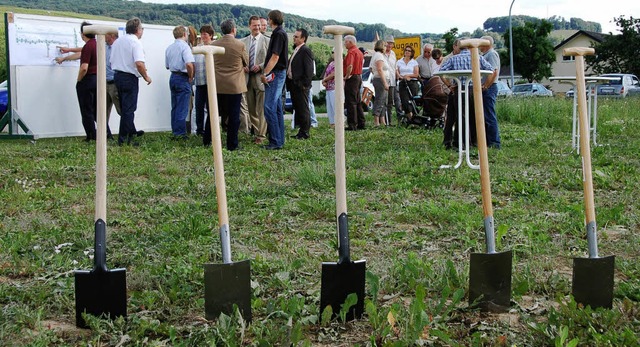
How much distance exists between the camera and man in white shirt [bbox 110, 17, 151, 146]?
1036 cm

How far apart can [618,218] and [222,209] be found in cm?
303

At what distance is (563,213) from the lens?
529cm

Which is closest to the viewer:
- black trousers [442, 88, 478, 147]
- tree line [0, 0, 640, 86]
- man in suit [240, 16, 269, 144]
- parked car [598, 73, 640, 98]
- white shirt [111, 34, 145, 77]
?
black trousers [442, 88, 478, 147]

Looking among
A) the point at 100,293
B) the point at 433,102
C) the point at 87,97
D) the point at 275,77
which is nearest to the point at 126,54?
the point at 87,97

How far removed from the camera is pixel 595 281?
3.19m

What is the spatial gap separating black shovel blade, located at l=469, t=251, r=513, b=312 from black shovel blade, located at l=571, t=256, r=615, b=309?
30cm

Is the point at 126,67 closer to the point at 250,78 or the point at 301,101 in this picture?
the point at 250,78

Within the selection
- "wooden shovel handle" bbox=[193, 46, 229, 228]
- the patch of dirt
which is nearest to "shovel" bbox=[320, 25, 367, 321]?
"wooden shovel handle" bbox=[193, 46, 229, 228]

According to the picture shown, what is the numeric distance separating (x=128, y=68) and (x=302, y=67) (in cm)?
246

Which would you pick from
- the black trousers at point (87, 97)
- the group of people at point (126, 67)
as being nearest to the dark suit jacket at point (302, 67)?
the group of people at point (126, 67)

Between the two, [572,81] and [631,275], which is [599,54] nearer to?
[572,81]

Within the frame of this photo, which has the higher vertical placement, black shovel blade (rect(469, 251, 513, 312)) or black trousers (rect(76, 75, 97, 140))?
black trousers (rect(76, 75, 97, 140))

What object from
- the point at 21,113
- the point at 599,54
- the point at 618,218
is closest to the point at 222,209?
the point at 618,218

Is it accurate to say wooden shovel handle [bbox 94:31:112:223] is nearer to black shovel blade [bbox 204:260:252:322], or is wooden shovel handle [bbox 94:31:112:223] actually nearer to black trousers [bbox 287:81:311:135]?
black shovel blade [bbox 204:260:252:322]
